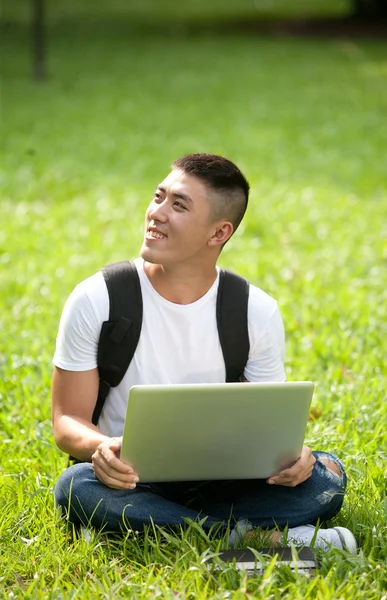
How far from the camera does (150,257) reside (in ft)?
10.9

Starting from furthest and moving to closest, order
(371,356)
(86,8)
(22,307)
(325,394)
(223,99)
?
(86,8)
(223,99)
(22,307)
(371,356)
(325,394)

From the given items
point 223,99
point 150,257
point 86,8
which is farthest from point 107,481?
point 86,8

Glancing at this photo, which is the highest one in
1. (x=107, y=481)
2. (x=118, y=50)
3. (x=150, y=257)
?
(x=118, y=50)

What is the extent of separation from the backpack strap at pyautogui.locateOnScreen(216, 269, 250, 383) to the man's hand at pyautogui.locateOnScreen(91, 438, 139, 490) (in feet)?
1.76

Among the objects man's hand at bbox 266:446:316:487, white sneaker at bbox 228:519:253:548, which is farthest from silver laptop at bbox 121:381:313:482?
white sneaker at bbox 228:519:253:548

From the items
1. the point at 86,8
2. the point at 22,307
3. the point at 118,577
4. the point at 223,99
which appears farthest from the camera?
the point at 86,8

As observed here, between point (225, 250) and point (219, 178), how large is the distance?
12.0 feet

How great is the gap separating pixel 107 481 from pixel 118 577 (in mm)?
293

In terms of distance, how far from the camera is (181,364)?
346cm

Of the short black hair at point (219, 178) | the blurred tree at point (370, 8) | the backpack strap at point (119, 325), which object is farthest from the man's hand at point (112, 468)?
the blurred tree at point (370, 8)

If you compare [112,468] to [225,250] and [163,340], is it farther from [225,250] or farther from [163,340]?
[225,250]

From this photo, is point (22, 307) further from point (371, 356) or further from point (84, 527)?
point (84, 527)

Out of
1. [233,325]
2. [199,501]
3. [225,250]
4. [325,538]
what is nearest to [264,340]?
[233,325]

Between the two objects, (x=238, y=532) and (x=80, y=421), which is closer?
(x=238, y=532)
